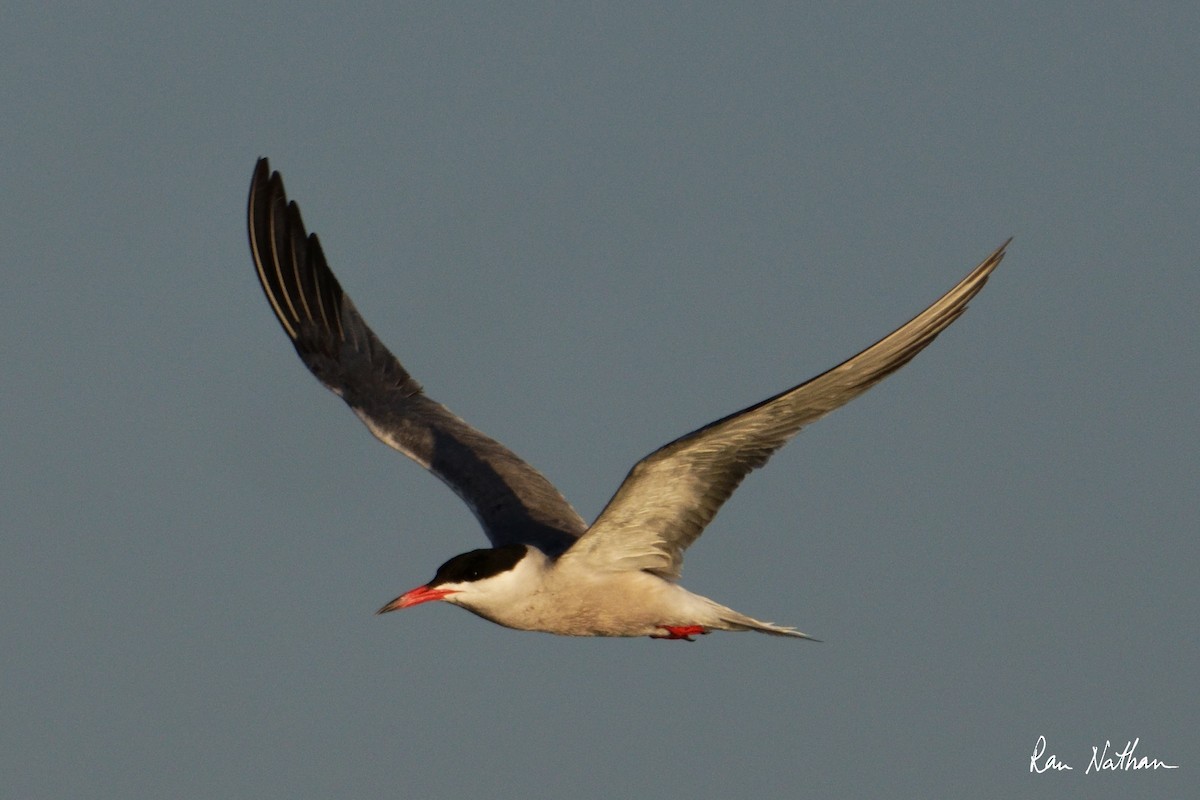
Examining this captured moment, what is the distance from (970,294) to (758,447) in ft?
5.28

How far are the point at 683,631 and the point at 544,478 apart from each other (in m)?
2.70

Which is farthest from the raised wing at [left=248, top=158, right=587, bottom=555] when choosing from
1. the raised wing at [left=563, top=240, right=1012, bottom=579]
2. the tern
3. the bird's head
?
the bird's head

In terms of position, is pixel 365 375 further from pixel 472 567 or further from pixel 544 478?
pixel 472 567

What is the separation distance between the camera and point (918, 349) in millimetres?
9836

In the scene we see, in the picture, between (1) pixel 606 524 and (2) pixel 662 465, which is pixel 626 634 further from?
(2) pixel 662 465

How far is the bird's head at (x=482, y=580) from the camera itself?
35.5 feet

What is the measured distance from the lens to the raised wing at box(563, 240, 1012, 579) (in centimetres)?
977

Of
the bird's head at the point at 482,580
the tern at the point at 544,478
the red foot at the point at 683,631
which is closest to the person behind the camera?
the tern at the point at 544,478

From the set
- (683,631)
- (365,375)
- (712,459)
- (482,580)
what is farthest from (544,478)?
(712,459)

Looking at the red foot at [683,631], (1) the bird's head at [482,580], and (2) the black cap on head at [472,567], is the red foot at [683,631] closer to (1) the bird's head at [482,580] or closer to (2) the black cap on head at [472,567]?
(1) the bird's head at [482,580]

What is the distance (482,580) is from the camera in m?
10.8

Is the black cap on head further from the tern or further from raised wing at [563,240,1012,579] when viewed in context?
raised wing at [563,240,1012,579]

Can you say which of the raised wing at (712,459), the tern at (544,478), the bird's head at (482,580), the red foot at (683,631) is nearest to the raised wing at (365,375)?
the tern at (544,478)

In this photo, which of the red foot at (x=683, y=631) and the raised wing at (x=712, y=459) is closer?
the raised wing at (x=712, y=459)
